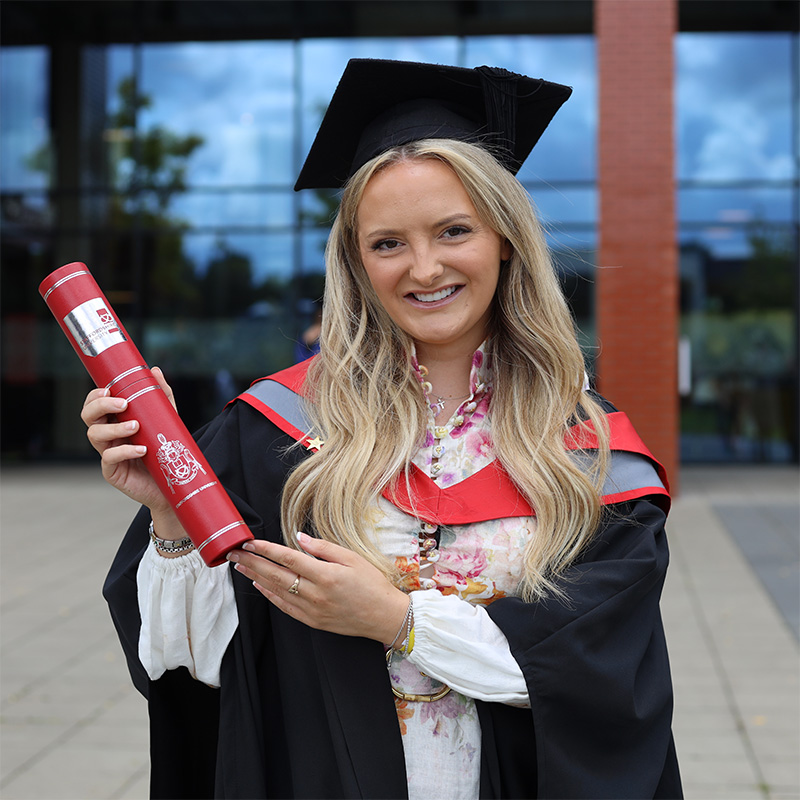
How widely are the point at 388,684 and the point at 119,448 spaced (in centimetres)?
A: 67

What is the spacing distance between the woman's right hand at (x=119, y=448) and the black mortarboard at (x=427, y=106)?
26.4 inches

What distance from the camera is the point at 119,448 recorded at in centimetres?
162

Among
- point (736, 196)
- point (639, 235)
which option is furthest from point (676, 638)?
point (736, 196)

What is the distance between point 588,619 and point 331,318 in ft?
2.74

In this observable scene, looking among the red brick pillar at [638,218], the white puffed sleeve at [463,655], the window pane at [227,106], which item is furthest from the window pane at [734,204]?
the white puffed sleeve at [463,655]

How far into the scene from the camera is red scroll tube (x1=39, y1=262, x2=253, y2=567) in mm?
1581

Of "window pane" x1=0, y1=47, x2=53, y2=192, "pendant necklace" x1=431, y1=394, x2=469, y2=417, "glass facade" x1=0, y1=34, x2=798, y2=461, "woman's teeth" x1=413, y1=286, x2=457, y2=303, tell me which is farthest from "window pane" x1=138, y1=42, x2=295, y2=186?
"woman's teeth" x1=413, y1=286, x2=457, y2=303

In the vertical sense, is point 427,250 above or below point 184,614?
above

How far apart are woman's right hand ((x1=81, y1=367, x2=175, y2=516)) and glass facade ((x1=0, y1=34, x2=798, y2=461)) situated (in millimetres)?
10281

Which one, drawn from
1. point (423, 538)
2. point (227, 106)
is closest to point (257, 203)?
point (227, 106)

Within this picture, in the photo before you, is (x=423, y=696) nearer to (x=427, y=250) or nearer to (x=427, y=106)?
(x=427, y=250)

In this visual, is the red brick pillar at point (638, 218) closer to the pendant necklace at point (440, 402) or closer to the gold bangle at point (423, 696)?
the pendant necklace at point (440, 402)

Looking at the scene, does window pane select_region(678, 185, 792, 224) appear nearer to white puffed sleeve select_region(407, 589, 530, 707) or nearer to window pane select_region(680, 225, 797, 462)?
window pane select_region(680, 225, 797, 462)

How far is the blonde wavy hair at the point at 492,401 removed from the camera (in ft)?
5.86
